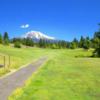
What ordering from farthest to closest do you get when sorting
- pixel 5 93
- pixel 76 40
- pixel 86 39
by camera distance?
1. pixel 76 40
2. pixel 86 39
3. pixel 5 93

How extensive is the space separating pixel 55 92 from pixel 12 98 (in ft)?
11.9

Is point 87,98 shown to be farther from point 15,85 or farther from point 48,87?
point 15,85

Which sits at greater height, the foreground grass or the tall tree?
the tall tree

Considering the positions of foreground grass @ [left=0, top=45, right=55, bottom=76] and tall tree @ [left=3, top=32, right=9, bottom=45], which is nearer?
foreground grass @ [left=0, top=45, right=55, bottom=76]

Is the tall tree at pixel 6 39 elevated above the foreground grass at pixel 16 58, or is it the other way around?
the tall tree at pixel 6 39

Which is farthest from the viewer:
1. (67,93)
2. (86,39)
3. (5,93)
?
(86,39)

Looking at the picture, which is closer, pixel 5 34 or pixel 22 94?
pixel 22 94

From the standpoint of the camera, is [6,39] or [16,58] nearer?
[16,58]

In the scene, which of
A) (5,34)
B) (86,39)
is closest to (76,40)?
(86,39)

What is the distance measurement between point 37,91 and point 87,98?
10.8 feet

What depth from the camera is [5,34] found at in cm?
16888

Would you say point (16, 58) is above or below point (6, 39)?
below

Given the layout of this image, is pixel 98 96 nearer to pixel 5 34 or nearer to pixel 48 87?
pixel 48 87

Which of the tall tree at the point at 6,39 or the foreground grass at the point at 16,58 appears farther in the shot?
the tall tree at the point at 6,39
